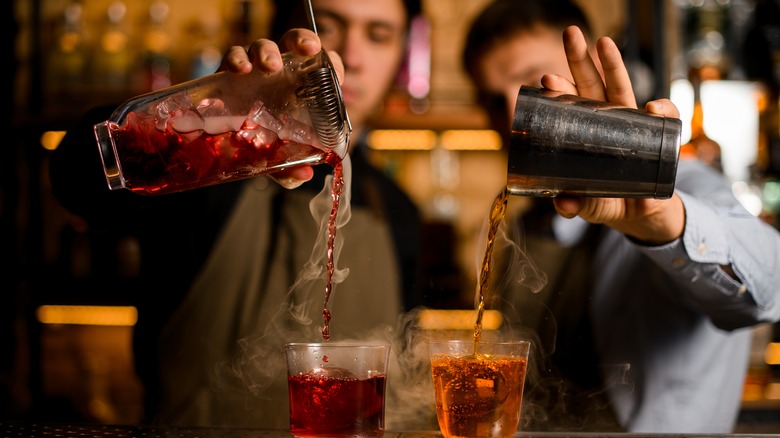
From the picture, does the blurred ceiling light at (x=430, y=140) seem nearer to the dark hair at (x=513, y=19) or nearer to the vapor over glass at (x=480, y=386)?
the dark hair at (x=513, y=19)

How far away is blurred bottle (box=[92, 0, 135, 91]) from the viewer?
324 cm

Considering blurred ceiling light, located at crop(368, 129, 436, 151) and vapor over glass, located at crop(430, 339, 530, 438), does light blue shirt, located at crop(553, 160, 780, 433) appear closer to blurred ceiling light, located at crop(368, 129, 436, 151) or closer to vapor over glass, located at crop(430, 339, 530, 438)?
vapor over glass, located at crop(430, 339, 530, 438)

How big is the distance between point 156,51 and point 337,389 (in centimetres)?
250

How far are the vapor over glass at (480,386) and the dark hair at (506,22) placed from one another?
1210mm

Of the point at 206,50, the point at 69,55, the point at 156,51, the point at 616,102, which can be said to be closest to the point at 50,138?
the point at 69,55

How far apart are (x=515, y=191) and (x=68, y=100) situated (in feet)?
8.46

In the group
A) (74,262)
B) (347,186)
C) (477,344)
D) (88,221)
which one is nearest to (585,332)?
(347,186)

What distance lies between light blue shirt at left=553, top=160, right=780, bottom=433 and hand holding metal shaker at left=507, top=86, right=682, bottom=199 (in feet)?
1.65

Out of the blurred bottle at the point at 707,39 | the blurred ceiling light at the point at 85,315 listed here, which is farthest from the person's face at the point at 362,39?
the blurred ceiling light at the point at 85,315

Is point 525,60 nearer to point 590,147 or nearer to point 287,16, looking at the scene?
point 287,16

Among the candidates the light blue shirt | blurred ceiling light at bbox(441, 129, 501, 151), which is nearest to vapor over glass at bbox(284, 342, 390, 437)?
the light blue shirt

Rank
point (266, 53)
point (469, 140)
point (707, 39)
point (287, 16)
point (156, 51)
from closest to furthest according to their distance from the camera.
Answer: point (266, 53) → point (287, 16) → point (707, 39) → point (156, 51) → point (469, 140)

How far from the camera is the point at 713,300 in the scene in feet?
5.30

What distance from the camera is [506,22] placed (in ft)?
7.29
